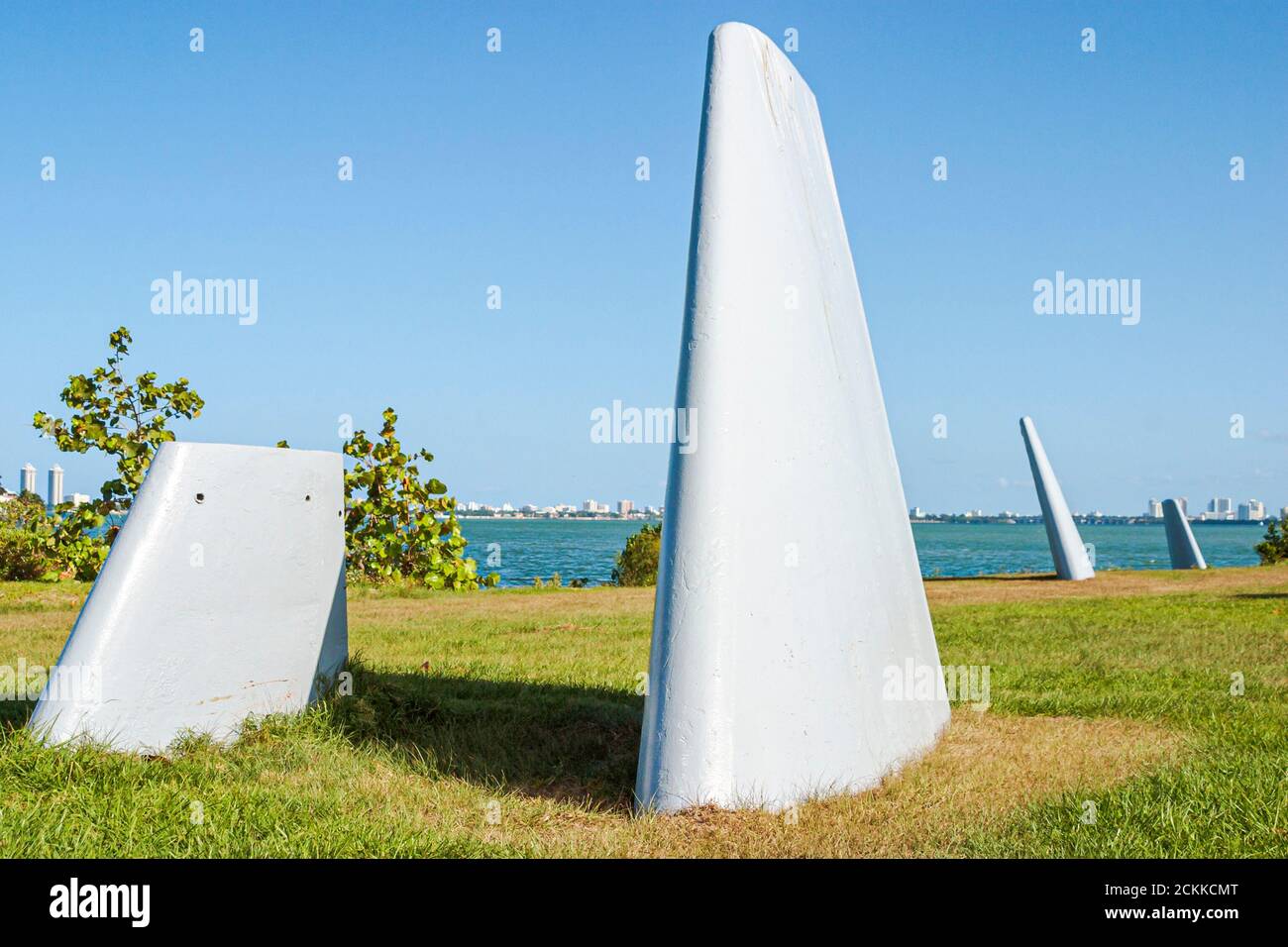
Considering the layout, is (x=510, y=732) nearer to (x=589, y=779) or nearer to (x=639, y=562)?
(x=589, y=779)

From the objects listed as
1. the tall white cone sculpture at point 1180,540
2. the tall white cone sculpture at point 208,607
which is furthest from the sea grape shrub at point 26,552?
the tall white cone sculpture at point 1180,540

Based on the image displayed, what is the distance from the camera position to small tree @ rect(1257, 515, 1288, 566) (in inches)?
939

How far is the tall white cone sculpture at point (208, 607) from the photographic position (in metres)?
4.45

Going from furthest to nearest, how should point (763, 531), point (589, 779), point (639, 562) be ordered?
point (639, 562), point (589, 779), point (763, 531)

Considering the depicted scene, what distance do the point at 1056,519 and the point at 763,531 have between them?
16.7 metres

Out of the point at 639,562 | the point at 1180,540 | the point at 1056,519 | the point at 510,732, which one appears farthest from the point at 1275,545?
the point at 510,732

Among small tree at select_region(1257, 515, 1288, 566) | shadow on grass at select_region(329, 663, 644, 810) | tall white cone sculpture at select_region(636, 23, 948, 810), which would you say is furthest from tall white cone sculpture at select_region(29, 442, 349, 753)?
small tree at select_region(1257, 515, 1288, 566)

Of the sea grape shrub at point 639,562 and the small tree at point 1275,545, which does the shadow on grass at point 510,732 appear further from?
the small tree at point 1275,545

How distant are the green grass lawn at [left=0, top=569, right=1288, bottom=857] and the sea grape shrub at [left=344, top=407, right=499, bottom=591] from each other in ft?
19.7

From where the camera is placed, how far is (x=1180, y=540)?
23.4m

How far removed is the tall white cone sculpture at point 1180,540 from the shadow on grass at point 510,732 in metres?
20.8

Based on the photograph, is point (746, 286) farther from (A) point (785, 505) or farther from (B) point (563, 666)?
(B) point (563, 666)

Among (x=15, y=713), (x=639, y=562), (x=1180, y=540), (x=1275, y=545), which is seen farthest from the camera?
(x=1275, y=545)
